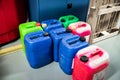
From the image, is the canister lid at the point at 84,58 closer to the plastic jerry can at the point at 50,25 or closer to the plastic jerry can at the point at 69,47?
the plastic jerry can at the point at 69,47

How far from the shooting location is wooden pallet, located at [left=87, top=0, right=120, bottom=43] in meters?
1.73

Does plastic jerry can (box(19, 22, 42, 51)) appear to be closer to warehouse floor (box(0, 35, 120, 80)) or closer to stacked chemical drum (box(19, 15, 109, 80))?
stacked chemical drum (box(19, 15, 109, 80))

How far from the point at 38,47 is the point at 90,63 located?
584 mm

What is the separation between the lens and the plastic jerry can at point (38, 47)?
141 cm

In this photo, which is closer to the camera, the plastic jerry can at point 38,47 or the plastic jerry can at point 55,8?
the plastic jerry can at point 38,47

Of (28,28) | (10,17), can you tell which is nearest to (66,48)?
(28,28)

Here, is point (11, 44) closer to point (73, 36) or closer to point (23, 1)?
point (23, 1)

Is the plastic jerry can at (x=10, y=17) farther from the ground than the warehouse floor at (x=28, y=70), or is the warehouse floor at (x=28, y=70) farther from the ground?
the plastic jerry can at (x=10, y=17)

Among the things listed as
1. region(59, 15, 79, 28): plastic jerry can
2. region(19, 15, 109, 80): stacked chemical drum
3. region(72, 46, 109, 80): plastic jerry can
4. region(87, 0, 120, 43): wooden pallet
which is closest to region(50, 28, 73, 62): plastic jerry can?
region(19, 15, 109, 80): stacked chemical drum

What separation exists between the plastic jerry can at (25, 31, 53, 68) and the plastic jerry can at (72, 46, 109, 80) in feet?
1.31

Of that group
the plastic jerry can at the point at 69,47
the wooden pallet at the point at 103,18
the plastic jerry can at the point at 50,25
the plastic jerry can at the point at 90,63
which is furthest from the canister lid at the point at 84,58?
A: the wooden pallet at the point at 103,18

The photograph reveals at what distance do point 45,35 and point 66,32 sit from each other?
0.27m

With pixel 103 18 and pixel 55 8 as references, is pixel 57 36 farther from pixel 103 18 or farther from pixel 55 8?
pixel 103 18

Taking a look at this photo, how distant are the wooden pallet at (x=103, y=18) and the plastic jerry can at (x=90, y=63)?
603mm
